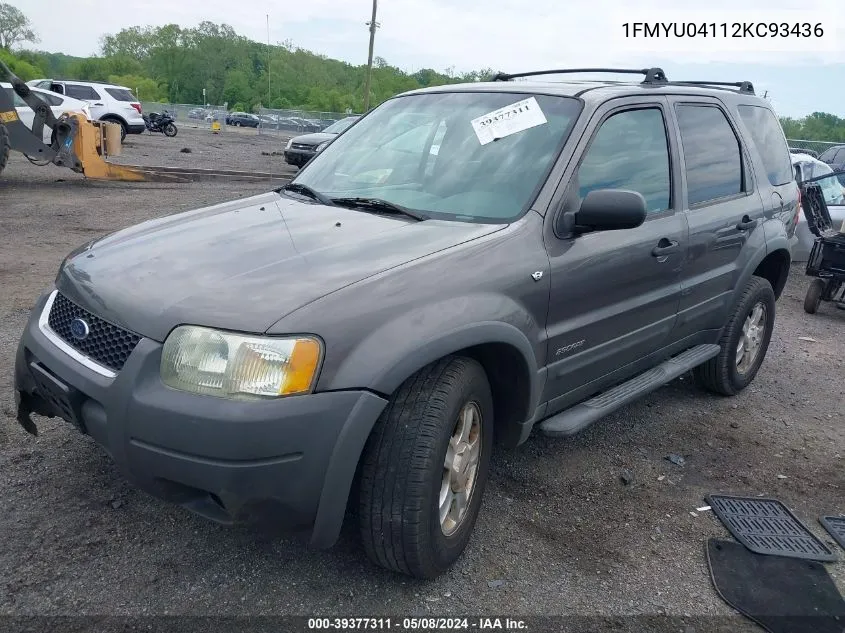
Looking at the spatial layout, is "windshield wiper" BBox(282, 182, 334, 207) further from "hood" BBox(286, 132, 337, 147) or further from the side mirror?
"hood" BBox(286, 132, 337, 147)

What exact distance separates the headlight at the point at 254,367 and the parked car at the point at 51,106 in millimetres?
11391

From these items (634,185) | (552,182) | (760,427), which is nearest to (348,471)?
(552,182)

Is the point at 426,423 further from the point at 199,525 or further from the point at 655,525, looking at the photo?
the point at 655,525

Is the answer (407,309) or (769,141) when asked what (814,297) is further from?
(407,309)

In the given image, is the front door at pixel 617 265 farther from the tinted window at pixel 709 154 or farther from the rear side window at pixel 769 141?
the rear side window at pixel 769 141

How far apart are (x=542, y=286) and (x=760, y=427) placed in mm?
2474

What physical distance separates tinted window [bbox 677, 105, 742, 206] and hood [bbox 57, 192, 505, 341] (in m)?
1.67

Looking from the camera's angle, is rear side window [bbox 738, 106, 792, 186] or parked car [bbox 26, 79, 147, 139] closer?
rear side window [bbox 738, 106, 792, 186]

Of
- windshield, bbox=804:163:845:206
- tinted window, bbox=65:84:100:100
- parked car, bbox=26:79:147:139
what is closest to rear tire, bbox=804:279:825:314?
windshield, bbox=804:163:845:206

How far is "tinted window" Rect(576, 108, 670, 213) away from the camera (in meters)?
3.41

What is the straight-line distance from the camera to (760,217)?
15.2 feet

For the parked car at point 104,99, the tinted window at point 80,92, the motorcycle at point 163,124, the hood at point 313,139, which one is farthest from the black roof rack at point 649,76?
the motorcycle at point 163,124

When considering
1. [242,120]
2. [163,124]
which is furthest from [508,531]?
[242,120]

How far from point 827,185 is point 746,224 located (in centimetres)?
668
